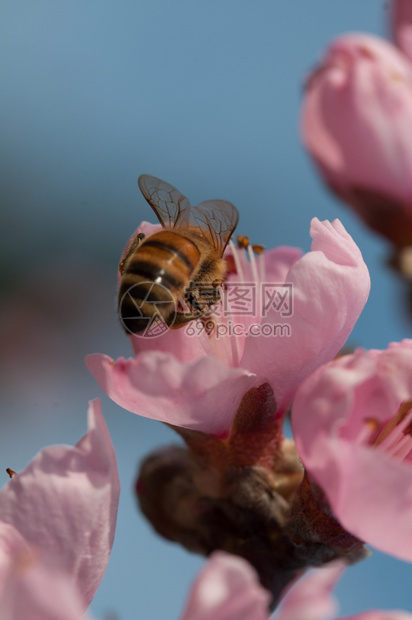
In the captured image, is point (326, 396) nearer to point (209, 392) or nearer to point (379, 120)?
point (209, 392)

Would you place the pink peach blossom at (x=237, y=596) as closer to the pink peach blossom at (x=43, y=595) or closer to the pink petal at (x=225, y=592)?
the pink petal at (x=225, y=592)

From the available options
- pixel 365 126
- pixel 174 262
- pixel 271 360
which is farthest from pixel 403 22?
pixel 174 262

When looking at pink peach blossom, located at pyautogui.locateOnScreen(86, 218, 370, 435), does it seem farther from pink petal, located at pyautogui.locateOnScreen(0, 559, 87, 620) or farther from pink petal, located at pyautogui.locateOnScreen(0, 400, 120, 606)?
pink petal, located at pyautogui.locateOnScreen(0, 559, 87, 620)

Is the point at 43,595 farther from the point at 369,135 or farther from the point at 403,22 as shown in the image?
the point at 403,22

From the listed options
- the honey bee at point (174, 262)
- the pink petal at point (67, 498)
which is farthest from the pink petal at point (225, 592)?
the honey bee at point (174, 262)

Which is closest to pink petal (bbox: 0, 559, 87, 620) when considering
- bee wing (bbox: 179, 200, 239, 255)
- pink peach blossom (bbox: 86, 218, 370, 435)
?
pink peach blossom (bbox: 86, 218, 370, 435)
